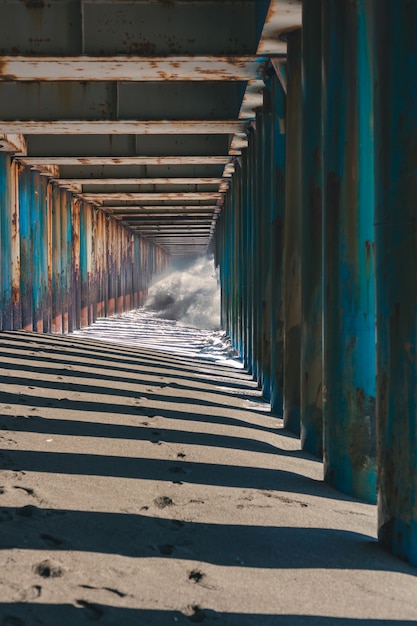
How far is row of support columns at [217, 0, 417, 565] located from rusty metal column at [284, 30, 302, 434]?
1 centimetres

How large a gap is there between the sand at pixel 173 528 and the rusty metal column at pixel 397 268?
0.88 ft

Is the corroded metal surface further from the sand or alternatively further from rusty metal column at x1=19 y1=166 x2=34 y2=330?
rusty metal column at x1=19 y1=166 x2=34 y2=330

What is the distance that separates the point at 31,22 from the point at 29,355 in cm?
420

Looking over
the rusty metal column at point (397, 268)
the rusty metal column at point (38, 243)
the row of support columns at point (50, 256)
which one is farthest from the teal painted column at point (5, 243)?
the rusty metal column at point (397, 268)

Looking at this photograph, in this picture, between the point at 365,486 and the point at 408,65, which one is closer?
the point at 408,65

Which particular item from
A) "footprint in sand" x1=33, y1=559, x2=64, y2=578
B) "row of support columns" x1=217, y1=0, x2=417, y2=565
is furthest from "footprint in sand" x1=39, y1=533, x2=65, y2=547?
"row of support columns" x1=217, y1=0, x2=417, y2=565

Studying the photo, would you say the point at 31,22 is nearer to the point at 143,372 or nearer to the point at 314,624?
the point at 143,372

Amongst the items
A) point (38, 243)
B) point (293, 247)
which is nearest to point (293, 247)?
point (293, 247)

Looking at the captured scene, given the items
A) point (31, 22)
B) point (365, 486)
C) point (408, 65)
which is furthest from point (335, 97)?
point (31, 22)

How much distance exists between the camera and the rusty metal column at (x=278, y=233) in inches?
290

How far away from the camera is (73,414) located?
19.1ft

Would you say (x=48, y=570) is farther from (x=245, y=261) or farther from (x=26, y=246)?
(x=26, y=246)

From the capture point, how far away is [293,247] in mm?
6492

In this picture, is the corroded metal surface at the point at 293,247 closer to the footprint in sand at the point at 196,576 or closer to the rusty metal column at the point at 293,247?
the rusty metal column at the point at 293,247
